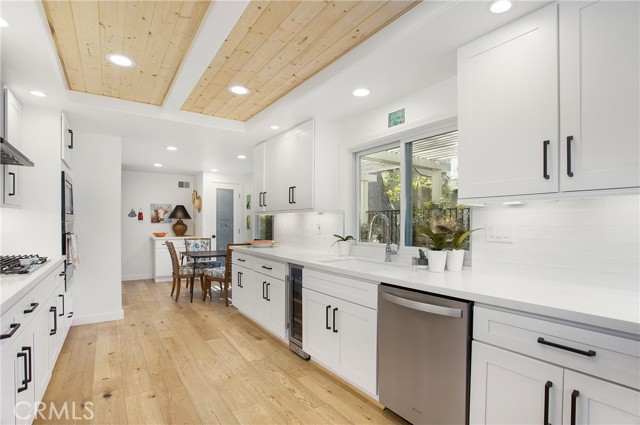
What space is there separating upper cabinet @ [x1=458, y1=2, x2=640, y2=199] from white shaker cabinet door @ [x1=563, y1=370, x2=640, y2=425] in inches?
31.1

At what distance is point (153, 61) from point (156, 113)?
103 cm

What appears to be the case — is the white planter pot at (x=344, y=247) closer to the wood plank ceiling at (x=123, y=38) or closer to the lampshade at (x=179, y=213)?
the wood plank ceiling at (x=123, y=38)

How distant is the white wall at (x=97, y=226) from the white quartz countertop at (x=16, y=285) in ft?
5.97

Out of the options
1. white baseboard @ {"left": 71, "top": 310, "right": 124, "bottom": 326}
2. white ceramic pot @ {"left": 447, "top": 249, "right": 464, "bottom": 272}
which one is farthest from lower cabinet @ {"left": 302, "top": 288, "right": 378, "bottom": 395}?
white baseboard @ {"left": 71, "top": 310, "right": 124, "bottom": 326}

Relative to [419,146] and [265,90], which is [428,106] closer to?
[419,146]

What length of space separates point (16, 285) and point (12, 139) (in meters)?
1.67

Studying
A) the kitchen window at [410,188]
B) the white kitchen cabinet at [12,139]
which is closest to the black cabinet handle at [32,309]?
the white kitchen cabinet at [12,139]

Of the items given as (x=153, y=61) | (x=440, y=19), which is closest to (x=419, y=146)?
(x=440, y=19)

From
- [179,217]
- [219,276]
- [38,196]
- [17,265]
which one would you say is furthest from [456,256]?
[179,217]

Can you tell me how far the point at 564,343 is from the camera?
4.29ft

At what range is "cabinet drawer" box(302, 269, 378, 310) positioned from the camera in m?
2.21

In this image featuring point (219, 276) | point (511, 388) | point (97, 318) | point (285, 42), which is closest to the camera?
point (511, 388)

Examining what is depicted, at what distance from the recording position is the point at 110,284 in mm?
4129

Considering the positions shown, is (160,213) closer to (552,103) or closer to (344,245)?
(344,245)
